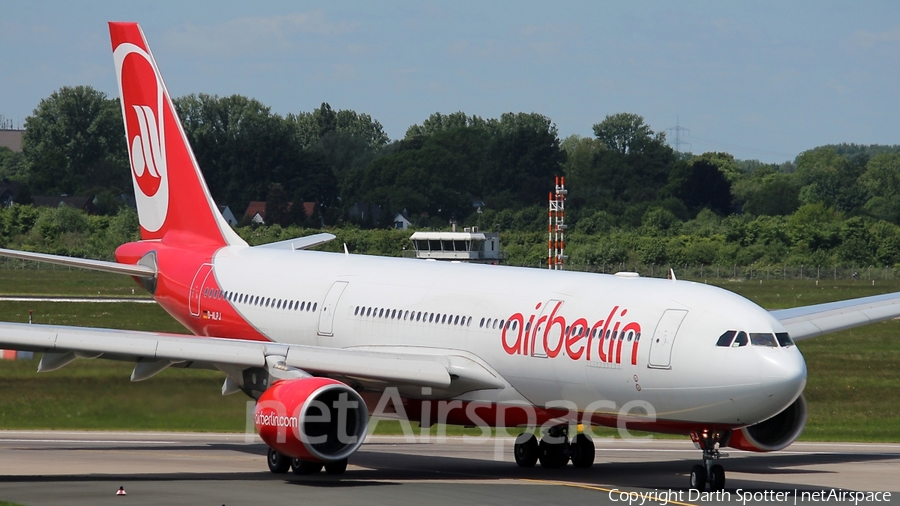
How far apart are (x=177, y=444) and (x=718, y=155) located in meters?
158

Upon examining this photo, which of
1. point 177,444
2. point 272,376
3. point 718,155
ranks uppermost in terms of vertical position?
A: point 718,155

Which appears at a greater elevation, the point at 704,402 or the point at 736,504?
the point at 704,402

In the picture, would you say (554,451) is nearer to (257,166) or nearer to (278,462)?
(278,462)

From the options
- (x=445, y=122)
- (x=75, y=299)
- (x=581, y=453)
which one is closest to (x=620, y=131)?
(x=445, y=122)

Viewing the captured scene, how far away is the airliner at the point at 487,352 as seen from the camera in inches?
896

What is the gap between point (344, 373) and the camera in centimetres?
2512

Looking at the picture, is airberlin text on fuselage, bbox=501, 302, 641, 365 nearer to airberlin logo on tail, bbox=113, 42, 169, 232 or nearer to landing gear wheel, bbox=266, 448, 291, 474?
landing gear wheel, bbox=266, 448, 291, 474

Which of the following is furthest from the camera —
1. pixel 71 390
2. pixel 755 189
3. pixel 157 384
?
pixel 755 189

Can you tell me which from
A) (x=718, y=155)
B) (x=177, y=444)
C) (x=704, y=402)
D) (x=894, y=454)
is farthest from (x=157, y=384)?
(x=718, y=155)

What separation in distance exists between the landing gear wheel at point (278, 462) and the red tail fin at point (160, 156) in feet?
27.9

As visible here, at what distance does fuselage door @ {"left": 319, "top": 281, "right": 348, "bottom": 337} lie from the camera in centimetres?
2895

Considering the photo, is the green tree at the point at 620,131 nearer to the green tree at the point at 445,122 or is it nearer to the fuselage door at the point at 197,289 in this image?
the green tree at the point at 445,122

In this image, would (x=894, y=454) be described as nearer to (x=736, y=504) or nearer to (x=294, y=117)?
(x=736, y=504)

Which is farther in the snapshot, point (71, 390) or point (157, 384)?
point (71, 390)
